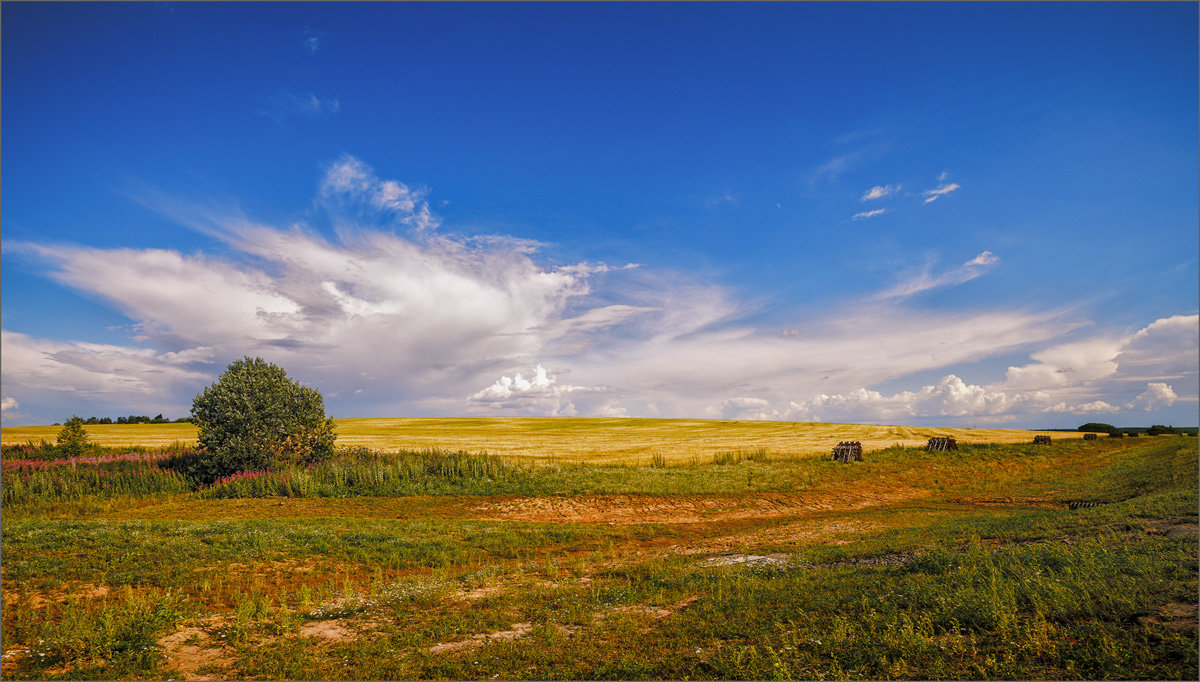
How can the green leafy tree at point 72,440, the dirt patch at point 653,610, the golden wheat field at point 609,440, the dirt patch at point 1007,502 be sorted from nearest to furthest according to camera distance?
the dirt patch at point 653,610, the dirt patch at point 1007,502, the green leafy tree at point 72,440, the golden wheat field at point 609,440

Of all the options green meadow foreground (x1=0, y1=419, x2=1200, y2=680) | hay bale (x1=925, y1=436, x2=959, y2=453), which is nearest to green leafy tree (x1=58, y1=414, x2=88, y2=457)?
green meadow foreground (x1=0, y1=419, x2=1200, y2=680)

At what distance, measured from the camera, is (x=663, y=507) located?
25.9 metres

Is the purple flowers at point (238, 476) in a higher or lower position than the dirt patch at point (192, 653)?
higher

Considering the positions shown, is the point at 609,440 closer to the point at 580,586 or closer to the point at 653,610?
the point at 580,586

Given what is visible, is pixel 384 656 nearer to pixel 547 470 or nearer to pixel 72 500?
pixel 547 470

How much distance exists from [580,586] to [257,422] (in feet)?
83.6

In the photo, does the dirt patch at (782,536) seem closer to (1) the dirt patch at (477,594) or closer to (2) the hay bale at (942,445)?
(1) the dirt patch at (477,594)

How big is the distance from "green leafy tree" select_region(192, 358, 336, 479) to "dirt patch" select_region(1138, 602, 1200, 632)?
1322 inches

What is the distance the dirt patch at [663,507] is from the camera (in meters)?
24.0

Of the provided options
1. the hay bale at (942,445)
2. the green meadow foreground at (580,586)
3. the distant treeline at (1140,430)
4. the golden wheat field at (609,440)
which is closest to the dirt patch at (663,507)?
the green meadow foreground at (580,586)

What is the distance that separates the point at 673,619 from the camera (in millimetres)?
9422

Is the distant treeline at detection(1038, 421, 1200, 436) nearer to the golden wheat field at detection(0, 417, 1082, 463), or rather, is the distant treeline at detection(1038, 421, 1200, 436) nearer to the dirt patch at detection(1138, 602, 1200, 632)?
the golden wheat field at detection(0, 417, 1082, 463)

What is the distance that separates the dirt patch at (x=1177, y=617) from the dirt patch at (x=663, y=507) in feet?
55.8

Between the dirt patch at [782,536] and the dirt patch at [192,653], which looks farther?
the dirt patch at [782,536]
